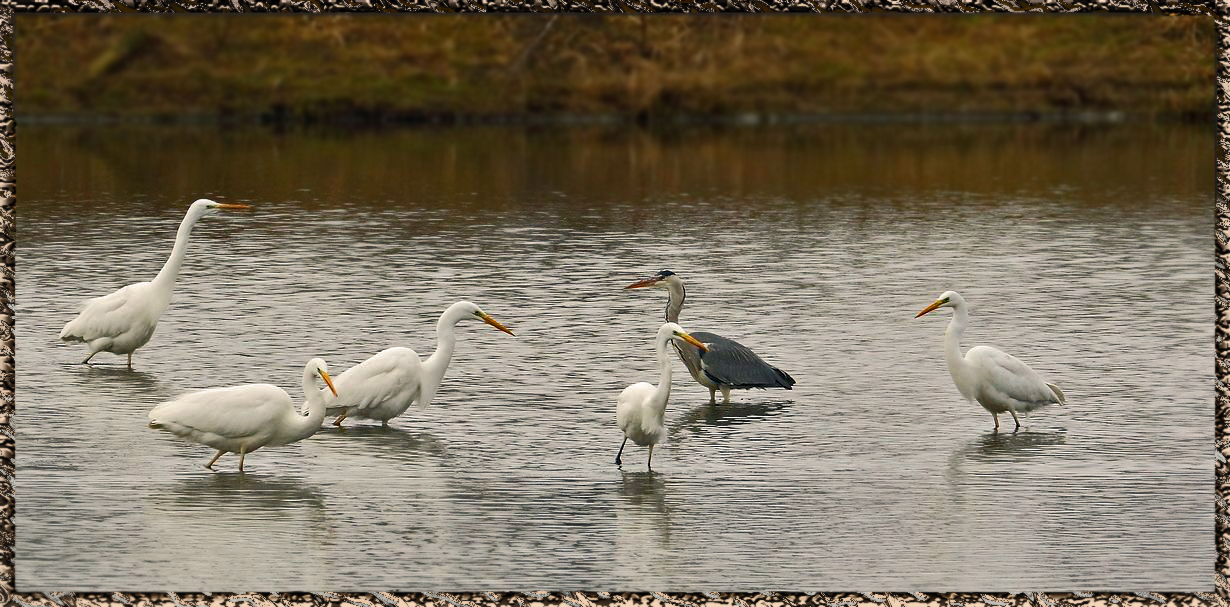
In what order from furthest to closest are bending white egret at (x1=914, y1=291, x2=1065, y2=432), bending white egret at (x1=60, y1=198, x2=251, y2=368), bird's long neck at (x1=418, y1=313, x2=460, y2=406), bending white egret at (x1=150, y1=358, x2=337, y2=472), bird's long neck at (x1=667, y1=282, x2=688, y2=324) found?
bird's long neck at (x1=667, y1=282, x2=688, y2=324), bending white egret at (x1=60, y1=198, x2=251, y2=368), bird's long neck at (x1=418, y1=313, x2=460, y2=406), bending white egret at (x1=914, y1=291, x2=1065, y2=432), bending white egret at (x1=150, y1=358, x2=337, y2=472)

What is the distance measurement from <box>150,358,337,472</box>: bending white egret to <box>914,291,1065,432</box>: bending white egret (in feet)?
13.4

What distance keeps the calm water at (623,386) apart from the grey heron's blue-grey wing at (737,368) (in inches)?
8.2

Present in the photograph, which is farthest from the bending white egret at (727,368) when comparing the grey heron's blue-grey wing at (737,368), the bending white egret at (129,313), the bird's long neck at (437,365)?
the bending white egret at (129,313)

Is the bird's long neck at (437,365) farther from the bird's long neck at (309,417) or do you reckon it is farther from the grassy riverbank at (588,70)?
the grassy riverbank at (588,70)

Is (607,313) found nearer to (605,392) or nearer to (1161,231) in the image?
(605,392)

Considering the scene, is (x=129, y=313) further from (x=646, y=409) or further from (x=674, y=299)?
(x=646, y=409)

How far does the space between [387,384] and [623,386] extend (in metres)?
2.44

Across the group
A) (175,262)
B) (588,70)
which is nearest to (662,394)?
(175,262)

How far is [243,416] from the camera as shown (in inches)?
398

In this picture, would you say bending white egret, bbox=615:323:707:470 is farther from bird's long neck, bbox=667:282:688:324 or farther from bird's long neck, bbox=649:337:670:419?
bird's long neck, bbox=667:282:688:324

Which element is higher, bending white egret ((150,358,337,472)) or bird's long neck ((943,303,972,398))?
bird's long neck ((943,303,972,398))

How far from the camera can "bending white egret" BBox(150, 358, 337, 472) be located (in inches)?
398

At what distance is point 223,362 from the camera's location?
14039mm

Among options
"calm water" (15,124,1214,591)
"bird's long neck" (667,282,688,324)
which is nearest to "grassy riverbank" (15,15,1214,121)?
"calm water" (15,124,1214,591)
